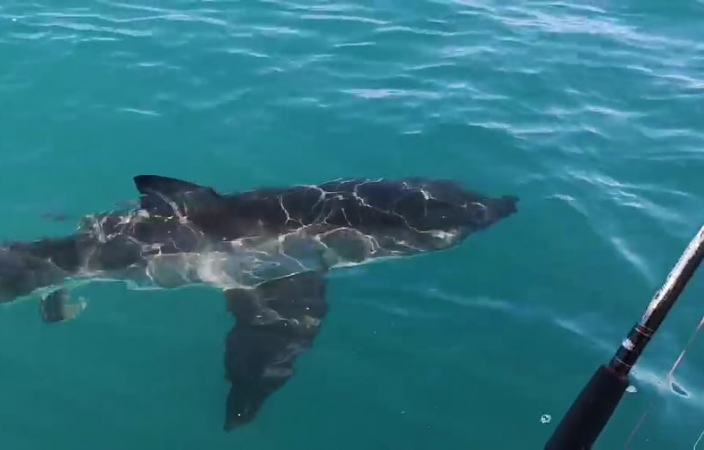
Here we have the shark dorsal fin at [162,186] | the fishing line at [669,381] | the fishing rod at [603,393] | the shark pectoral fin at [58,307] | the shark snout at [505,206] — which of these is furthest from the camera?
the shark snout at [505,206]

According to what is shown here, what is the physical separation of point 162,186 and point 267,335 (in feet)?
8.19

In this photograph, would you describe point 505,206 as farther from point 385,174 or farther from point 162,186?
point 162,186

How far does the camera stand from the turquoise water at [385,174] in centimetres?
930

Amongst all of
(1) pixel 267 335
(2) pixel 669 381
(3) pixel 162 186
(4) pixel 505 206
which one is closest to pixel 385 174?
(4) pixel 505 206

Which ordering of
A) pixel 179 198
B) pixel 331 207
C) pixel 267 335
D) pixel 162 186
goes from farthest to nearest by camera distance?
1. pixel 331 207
2. pixel 179 198
3. pixel 162 186
4. pixel 267 335

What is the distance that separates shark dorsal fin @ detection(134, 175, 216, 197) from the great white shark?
14 mm

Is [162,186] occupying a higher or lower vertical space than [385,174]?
higher

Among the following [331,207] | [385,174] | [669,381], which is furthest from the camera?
[385,174]

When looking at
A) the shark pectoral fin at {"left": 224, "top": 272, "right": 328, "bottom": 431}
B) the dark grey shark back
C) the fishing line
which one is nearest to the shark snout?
the dark grey shark back

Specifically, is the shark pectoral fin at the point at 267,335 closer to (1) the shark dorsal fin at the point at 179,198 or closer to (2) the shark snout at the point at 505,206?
(1) the shark dorsal fin at the point at 179,198

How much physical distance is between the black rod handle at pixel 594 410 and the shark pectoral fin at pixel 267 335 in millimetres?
4277

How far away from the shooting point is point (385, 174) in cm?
1309

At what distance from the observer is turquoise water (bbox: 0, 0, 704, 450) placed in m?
9.30

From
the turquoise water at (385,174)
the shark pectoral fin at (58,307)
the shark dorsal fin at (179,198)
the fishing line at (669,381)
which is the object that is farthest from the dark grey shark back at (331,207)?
the fishing line at (669,381)
